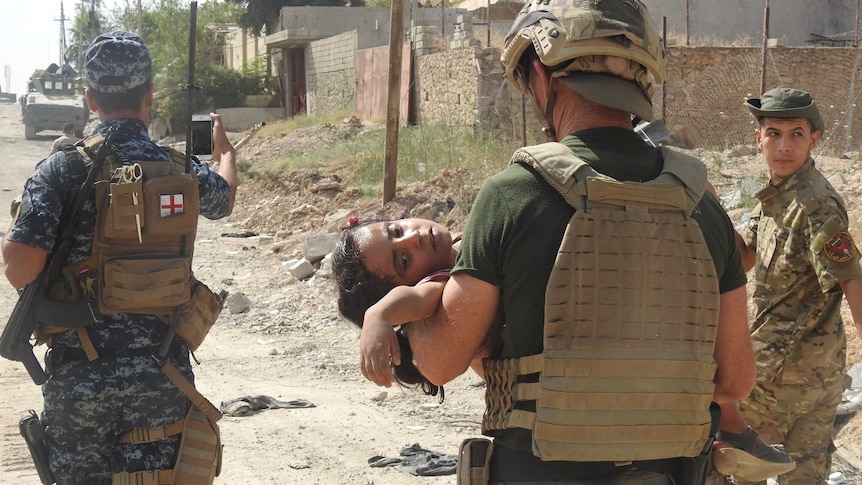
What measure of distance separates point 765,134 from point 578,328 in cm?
226

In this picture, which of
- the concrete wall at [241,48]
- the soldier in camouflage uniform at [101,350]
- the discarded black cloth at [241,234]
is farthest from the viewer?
the concrete wall at [241,48]

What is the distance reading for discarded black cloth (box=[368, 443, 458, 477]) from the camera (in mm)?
4715

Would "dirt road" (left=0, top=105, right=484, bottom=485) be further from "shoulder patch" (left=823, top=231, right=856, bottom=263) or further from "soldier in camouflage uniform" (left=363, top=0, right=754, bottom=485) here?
"shoulder patch" (left=823, top=231, right=856, bottom=263)

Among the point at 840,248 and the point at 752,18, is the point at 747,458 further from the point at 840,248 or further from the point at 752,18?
the point at 752,18

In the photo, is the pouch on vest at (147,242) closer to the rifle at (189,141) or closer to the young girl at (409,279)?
the rifle at (189,141)

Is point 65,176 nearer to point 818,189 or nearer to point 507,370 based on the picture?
point 507,370

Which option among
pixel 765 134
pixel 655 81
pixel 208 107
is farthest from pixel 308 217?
pixel 208 107

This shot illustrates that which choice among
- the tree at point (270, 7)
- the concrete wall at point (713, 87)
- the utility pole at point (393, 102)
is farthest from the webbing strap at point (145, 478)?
the tree at point (270, 7)

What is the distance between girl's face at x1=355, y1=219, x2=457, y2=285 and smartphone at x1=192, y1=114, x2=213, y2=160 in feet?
4.79

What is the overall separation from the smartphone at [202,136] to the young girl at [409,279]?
127cm

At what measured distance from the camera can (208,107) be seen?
114 feet

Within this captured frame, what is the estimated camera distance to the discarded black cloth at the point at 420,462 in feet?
15.5

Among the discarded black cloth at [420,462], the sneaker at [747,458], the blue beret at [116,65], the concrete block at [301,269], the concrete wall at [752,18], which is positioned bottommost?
the discarded black cloth at [420,462]

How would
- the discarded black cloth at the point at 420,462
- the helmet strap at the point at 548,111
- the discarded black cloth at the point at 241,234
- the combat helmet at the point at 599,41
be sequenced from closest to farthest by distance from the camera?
1. the combat helmet at the point at 599,41
2. the helmet strap at the point at 548,111
3. the discarded black cloth at the point at 420,462
4. the discarded black cloth at the point at 241,234
